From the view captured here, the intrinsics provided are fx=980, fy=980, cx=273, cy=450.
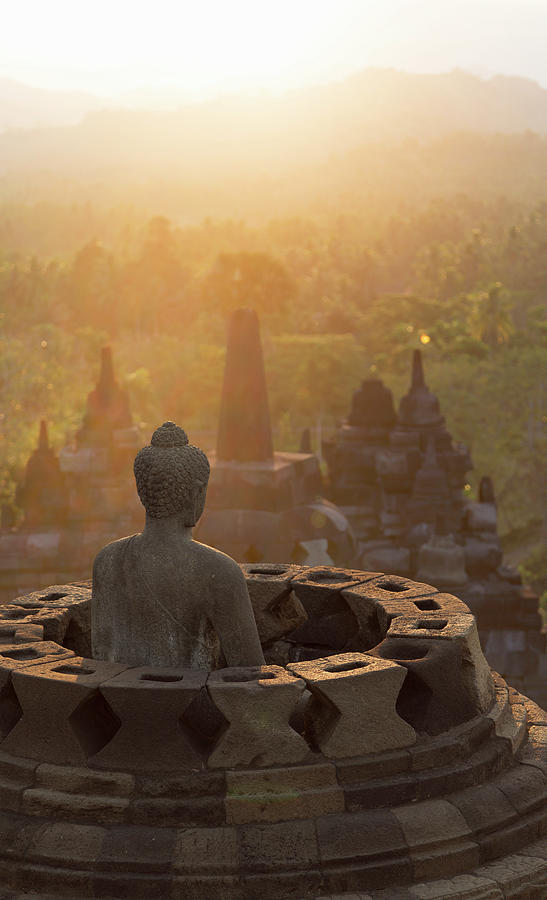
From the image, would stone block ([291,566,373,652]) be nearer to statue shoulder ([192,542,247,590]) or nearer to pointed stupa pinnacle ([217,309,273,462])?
statue shoulder ([192,542,247,590])

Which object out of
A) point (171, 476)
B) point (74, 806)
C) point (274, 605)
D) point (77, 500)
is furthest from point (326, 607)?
point (77, 500)

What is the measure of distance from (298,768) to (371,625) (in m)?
2.09

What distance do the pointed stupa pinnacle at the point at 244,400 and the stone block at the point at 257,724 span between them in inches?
415

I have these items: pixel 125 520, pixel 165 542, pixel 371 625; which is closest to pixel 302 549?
pixel 125 520

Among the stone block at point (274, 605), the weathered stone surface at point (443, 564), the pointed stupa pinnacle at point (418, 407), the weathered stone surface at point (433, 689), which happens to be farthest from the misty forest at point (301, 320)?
the weathered stone surface at point (433, 689)

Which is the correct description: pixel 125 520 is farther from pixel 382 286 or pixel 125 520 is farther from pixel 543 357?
pixel 382 286

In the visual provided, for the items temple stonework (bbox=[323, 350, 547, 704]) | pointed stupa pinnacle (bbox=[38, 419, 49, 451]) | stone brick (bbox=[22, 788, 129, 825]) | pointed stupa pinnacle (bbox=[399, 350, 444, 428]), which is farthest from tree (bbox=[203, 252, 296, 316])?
stone brick (bbox=[22, 788, 129, 825])

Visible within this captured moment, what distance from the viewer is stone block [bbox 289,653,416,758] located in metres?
4.93

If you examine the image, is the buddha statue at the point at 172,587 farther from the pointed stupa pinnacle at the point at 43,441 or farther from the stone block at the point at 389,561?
the pointed stupa pinnacle at the point at 43,441

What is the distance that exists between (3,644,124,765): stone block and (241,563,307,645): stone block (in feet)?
7.02

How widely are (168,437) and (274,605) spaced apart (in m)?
2.09

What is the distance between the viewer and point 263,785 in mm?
4730

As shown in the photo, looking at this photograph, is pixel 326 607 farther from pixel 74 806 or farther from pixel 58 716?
pixel 74 806

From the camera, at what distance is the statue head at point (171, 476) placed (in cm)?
552
